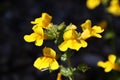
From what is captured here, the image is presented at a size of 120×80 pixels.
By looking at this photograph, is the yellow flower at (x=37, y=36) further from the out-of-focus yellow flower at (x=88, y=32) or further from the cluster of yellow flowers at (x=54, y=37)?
A: the out-of-focus yellow flower at (x=88, y=32)

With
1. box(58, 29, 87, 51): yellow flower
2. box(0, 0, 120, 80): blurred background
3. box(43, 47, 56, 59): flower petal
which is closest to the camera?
box(58, 29, 87, 51): yellow flower

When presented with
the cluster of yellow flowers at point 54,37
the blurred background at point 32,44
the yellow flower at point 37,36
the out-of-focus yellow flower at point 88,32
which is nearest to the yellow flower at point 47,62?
the cluster of yellow flowers at point 54,37

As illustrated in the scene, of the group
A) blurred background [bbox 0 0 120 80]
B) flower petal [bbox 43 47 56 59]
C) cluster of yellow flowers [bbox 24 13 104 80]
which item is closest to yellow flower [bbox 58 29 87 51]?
cluster of yellow flowers [bbox 24 13 104 80]

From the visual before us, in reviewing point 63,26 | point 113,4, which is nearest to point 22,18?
point 113,4

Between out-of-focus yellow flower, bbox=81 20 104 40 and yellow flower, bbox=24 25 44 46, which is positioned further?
out-of-focus yellow flower, bbox=81 20 104 40

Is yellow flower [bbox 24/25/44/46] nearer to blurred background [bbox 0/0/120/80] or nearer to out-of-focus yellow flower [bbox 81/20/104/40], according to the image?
out-of-focus yellow flower [bbox 81/20/104/40]

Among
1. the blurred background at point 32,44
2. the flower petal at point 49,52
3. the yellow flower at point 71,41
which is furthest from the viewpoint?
the blurred background at point 32,44
